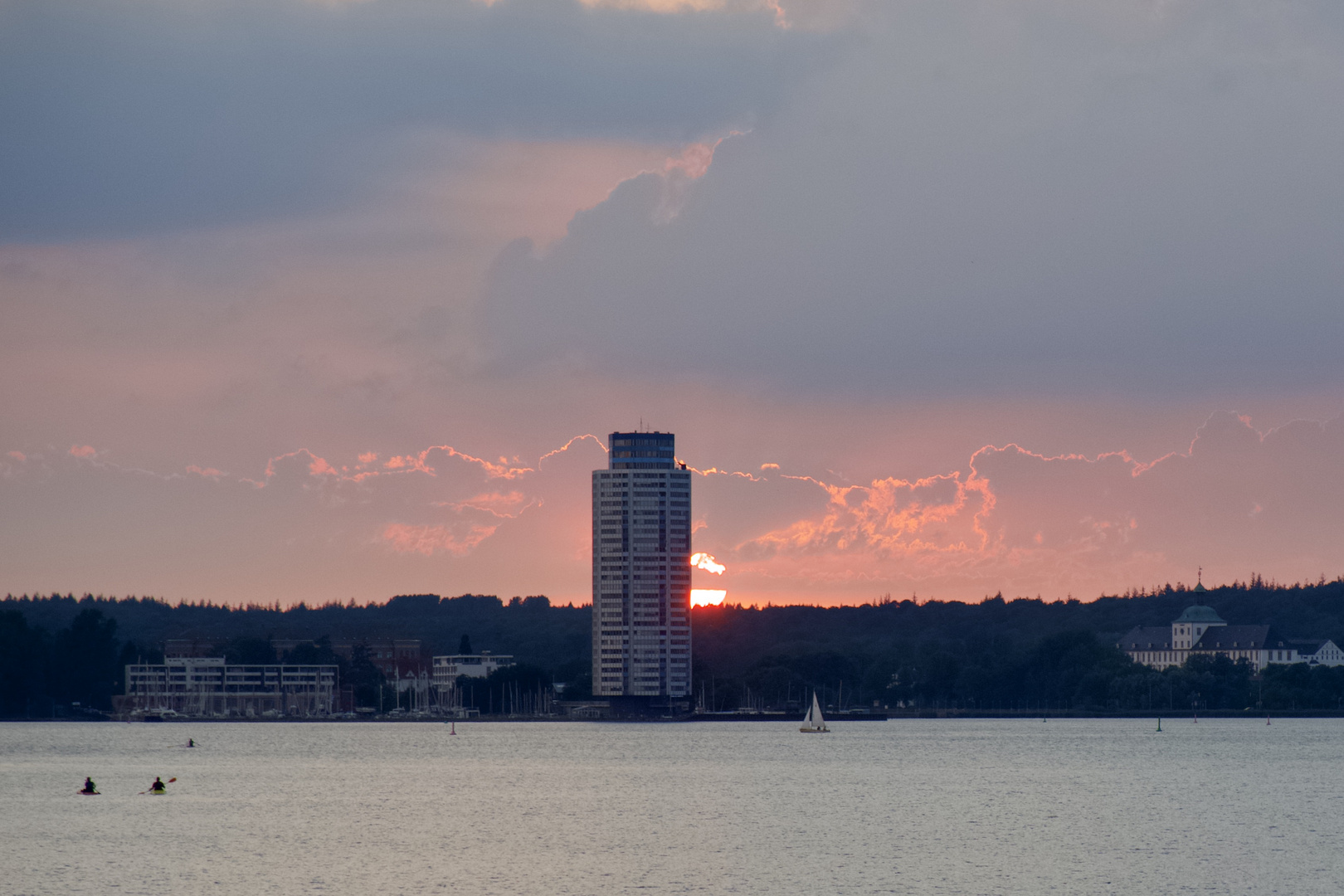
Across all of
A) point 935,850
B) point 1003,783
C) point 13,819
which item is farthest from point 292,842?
point 1003,783

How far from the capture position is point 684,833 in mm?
110250

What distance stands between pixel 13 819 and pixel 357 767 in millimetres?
73728

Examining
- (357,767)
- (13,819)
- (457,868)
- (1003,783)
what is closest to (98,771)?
(357,767)

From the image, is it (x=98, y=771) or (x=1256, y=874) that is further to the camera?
(x=98, y=771)

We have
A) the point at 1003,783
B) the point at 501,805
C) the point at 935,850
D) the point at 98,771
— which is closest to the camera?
the point at 935,850

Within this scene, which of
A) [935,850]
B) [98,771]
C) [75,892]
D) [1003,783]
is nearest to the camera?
[75,892]

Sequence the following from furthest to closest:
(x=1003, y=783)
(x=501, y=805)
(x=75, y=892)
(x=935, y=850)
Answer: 1. (x=1003, y=783)
2. (x=501, y=805)
3. (x=935, y=850)
4. (x=75, y=892)

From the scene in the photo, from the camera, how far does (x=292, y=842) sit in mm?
105562

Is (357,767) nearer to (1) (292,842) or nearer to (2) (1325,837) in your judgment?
(1) (292,842)

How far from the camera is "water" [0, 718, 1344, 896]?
87250 mm

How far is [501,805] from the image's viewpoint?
5256 inches

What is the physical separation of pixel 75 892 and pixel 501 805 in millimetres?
51701

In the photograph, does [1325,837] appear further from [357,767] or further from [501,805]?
[357,767]

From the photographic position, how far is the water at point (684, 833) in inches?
A: 3435
